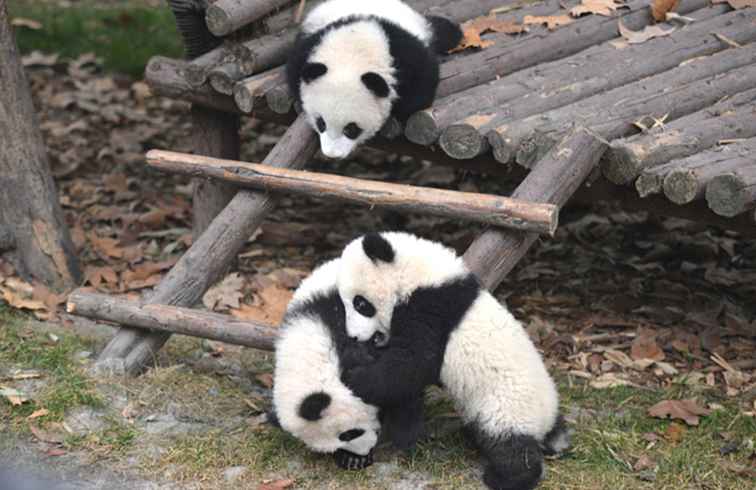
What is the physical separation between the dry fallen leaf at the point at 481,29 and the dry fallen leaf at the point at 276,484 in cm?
270

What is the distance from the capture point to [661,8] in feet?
19.3

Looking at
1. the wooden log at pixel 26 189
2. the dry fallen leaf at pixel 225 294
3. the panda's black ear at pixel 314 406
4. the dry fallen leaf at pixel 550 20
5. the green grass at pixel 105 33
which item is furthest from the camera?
the green grass at pixel 105 33

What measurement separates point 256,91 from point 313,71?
47 cm

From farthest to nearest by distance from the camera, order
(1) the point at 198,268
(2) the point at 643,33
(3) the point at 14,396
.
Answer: (2) the point at 643,33, (1) the point at 198,268, (3) the point at 14,396

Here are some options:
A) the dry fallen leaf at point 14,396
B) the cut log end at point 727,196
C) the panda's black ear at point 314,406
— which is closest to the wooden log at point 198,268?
the dry fallen leaf at point 14,396

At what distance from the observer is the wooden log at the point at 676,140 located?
4430 millimetres

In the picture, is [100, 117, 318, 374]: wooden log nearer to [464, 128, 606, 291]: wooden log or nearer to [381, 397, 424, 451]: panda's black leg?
[464, 128, 606, 291]: wooden log

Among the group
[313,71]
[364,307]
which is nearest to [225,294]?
[313,71]

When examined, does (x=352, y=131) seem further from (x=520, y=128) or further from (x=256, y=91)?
(x=520, y=128)

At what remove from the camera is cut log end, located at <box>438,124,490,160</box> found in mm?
4703

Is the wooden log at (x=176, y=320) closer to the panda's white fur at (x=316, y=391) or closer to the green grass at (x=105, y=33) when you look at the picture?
the panda's white fur at (x=316, y=391)

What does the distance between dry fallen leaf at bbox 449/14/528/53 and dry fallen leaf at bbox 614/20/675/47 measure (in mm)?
543

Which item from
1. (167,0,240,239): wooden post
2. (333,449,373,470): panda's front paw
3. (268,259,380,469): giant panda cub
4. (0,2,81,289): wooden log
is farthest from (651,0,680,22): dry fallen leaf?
(0,2,81,289): wooden log

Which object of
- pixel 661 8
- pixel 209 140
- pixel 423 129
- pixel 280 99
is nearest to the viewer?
pixel 423 129
